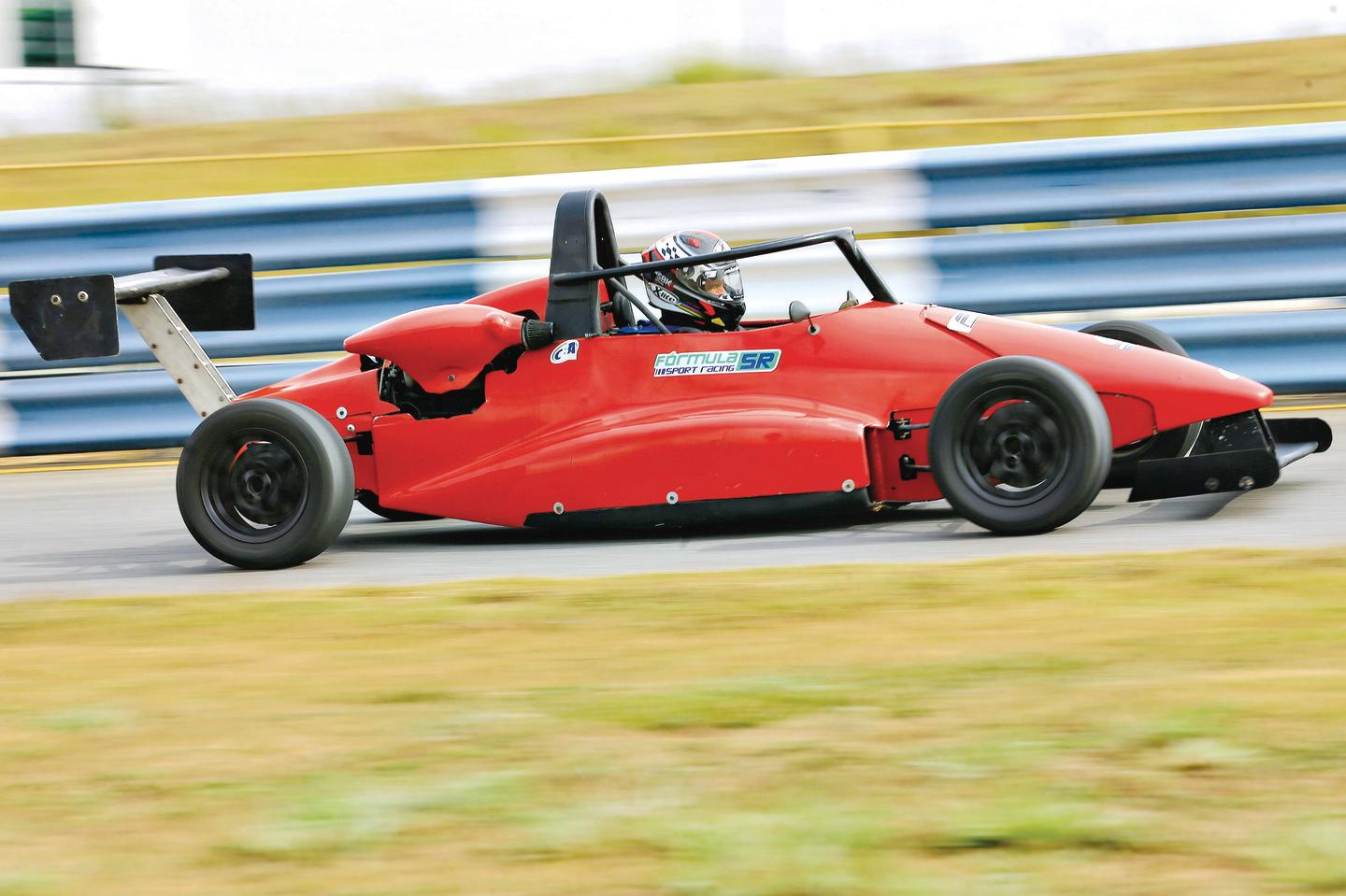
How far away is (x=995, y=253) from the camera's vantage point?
8.52m

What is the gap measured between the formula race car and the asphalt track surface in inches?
5.5

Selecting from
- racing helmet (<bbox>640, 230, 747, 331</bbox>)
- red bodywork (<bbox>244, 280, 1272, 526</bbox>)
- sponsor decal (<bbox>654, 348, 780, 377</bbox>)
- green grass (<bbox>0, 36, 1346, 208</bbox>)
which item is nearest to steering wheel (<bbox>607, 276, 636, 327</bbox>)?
racing helmet (<bbox>640, 230, 747, 331</bbox>)

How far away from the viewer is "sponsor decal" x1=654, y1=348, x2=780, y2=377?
605 cm

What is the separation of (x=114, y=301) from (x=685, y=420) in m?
2.15

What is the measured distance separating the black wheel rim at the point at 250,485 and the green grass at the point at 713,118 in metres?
3.99

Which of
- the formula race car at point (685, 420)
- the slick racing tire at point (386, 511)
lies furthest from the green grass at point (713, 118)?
the formula race car at point (685, 420)

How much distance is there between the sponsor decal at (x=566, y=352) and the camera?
6.23 metres

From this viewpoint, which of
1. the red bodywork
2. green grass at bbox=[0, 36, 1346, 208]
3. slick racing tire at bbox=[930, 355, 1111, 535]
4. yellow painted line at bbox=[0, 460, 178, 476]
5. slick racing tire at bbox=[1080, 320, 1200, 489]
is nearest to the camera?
slick racing tire at bbox=[930, 355, 1111, 535]

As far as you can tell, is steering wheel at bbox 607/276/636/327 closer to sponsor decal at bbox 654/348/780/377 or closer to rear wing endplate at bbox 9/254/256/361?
sponsor decal at bbox 654/348/780/377

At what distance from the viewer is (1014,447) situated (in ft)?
18.3

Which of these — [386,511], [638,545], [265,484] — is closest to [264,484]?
[265,484]

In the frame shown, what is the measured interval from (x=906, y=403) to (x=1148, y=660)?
2.21 meters

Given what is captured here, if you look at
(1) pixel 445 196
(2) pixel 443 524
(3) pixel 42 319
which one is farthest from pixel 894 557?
(1) pixel 445 196

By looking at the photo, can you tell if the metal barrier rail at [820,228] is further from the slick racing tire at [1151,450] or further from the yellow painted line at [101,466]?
the slick racing tire at [1151,450]
